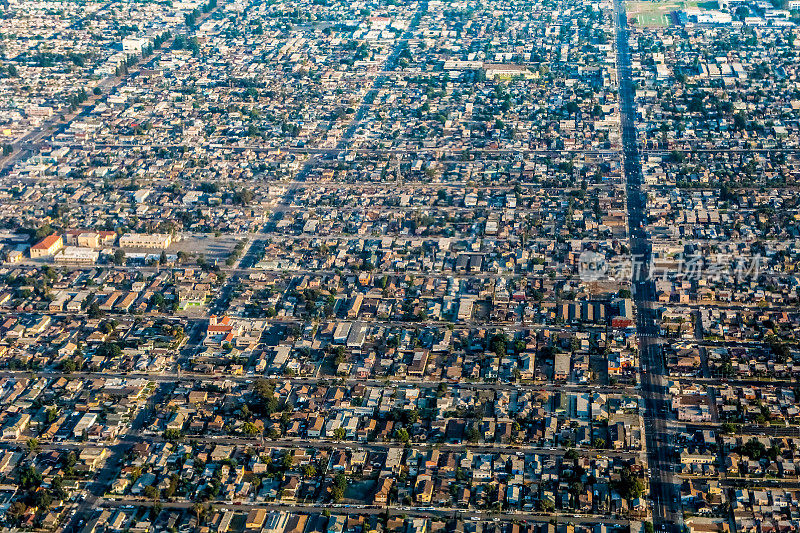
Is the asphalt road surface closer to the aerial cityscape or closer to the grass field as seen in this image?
the aerial cityscape

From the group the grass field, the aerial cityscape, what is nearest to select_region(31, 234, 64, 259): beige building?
the aerial cityscape

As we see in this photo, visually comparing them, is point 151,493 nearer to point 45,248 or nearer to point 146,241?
point 146,241

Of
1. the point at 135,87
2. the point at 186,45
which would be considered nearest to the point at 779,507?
the point at 135,87

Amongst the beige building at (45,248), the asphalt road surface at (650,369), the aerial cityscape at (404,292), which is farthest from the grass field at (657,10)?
the beige building at (45,248)

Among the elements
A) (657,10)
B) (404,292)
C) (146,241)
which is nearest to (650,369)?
(404,292)

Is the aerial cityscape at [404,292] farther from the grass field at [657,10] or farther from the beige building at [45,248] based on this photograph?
the grass field at [657,10]

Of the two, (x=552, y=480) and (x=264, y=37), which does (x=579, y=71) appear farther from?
(x=552, y=480)
